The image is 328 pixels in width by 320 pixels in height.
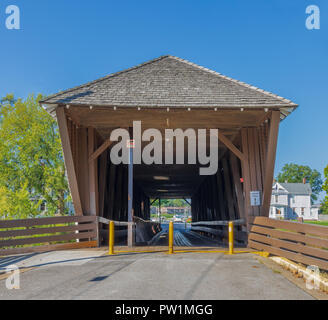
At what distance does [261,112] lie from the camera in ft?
32.9

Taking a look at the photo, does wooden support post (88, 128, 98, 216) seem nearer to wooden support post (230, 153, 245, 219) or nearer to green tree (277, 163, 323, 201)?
wooden support post (230, 153, 245, 219)

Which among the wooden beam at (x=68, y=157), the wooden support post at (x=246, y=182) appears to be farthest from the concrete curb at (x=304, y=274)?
the wooden beam at (x=68, y=157)

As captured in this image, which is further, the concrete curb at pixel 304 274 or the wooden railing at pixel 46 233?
the wooden railing at pixel 46 233

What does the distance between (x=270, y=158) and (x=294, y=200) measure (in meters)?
60.4

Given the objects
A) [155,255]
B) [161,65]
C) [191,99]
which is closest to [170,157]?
[161,65]

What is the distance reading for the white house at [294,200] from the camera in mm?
61938

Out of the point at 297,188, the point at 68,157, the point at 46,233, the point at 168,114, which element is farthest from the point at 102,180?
the point at 297,188

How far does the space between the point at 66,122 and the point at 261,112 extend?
236 inches

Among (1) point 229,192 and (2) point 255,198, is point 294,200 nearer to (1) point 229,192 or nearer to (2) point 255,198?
(1) point 229,192

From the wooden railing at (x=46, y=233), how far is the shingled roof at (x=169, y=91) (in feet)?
11.3

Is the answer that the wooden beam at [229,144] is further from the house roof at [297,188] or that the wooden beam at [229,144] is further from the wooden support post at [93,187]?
the house roof at [297,188]

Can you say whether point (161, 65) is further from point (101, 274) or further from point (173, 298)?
point (173, 298)

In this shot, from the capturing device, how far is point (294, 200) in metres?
65.1

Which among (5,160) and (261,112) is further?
(5,160)
